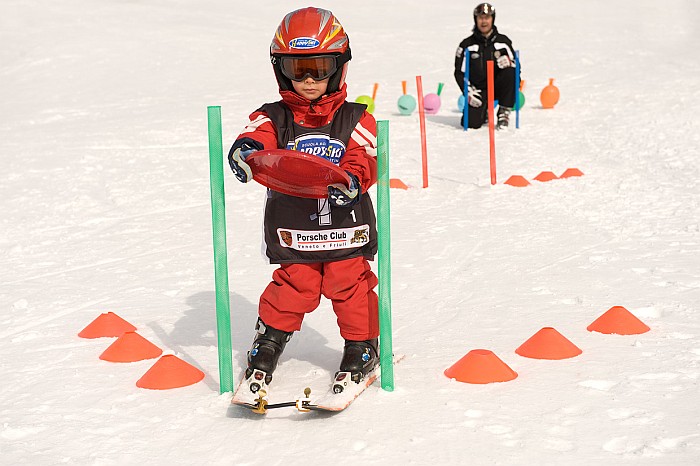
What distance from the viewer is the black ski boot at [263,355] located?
14.0 ft

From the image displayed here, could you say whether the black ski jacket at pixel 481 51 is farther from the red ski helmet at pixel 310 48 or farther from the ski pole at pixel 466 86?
the red ski helmet at pixel 310 48

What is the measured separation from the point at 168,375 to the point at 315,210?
43.7 inches

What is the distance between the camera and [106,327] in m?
5.53

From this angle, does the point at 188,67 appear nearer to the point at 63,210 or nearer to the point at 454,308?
the point at 63,210

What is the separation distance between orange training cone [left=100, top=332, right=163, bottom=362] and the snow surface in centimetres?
8

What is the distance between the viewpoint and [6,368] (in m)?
4.96

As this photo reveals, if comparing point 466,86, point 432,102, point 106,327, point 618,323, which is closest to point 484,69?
point 466,86

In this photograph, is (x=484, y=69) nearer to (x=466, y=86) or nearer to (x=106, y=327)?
(x=466, y=86)

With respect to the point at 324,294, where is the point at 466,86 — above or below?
above

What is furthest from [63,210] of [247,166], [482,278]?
[247,166]

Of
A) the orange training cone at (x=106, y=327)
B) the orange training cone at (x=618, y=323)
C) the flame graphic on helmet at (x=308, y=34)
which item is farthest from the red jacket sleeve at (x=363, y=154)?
the orange training cone at (x=106, y=327)

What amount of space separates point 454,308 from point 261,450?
7.68ft

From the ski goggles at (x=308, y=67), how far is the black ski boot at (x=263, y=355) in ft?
3.86

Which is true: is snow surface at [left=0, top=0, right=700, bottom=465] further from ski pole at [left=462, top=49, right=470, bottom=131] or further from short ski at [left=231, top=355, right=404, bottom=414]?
ski pole at [left=462, top=49, right=470, bottom=131]
